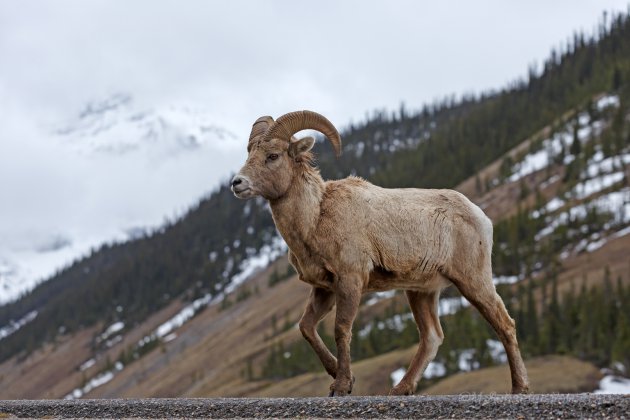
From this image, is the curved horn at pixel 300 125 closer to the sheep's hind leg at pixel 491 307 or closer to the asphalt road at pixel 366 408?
the sheep's hind leg at pixel 491 307

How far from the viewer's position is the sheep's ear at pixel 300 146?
16938 mm

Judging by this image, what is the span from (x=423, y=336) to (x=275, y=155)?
4736mm

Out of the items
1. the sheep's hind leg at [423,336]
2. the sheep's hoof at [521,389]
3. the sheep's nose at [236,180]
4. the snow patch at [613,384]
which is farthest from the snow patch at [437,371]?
the sheep's nose at [236,180]

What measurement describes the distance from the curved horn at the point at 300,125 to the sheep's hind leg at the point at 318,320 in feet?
9.52

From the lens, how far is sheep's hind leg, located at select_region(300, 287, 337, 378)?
15.9 m

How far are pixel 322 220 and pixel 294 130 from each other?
6.61 ft

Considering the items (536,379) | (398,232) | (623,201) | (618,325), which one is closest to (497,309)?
(398,232)

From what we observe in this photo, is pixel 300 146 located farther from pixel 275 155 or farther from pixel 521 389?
pixel 521 389

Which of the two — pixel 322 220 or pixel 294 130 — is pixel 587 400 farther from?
pixel 294 130

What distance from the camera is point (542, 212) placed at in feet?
644

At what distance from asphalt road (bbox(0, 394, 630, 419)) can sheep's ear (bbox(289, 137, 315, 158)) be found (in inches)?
203

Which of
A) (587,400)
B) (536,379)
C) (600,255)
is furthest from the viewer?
(600,255)

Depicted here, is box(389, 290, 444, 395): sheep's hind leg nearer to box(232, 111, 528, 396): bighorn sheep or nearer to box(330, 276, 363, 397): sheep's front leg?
box(232, 111, 528, 396): bighorn sheep

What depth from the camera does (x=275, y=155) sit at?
16609 mm
